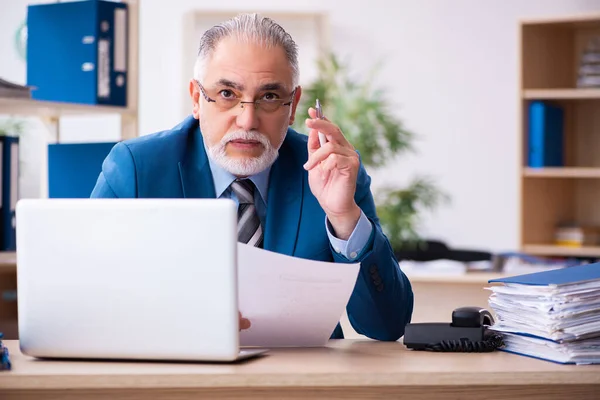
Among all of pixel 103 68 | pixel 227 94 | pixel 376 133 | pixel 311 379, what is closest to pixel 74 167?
pixel 103 68

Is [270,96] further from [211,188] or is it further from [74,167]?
[74,167]

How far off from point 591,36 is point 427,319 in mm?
2427

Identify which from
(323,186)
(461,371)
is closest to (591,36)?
(323,186)

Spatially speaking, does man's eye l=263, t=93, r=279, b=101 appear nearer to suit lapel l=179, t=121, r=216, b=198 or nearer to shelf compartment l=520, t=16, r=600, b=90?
suit lapel l=179, t=121, r=216, b=198

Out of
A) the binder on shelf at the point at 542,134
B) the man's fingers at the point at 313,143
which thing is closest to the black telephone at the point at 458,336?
the man's fingers at the point at 313,143

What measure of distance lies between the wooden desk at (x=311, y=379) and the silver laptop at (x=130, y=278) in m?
0.04

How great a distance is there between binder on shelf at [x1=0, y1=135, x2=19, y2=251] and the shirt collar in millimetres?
1096

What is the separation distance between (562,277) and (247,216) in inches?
29.6

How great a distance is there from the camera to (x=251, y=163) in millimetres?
1976

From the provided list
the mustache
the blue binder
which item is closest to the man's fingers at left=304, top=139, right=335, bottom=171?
the mustache

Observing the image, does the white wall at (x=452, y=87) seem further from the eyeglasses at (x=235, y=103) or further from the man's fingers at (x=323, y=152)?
the man's fingers at (x=323, y=152)

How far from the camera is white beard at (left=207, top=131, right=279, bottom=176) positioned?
1.96 metres

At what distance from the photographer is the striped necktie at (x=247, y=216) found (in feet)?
6.62

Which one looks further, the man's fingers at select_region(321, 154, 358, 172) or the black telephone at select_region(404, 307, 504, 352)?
the man's fingers at select_region(321, 154, 358, 172)
